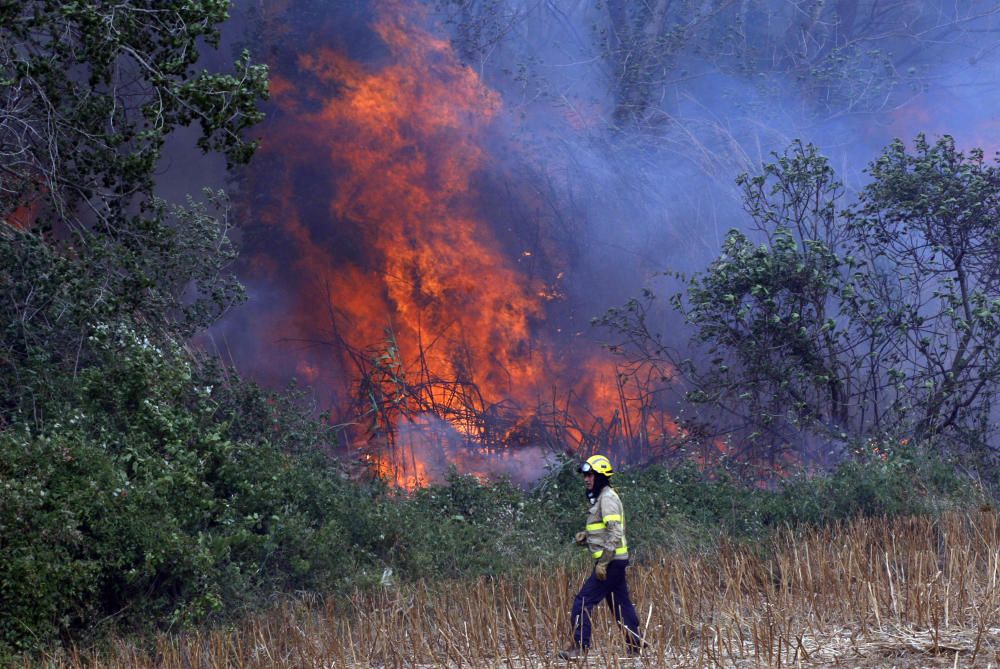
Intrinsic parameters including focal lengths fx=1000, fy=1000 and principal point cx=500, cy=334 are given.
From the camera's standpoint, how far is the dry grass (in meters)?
6.20

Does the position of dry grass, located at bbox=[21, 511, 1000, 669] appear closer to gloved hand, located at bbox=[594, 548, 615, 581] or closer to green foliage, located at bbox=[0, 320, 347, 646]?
gloved hand, located at bbox=[594, 548, 615, 581]

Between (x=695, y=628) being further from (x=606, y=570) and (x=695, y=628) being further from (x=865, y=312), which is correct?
(x=865, y=312)

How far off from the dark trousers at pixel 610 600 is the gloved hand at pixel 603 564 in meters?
0.04

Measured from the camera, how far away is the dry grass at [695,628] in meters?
6.20

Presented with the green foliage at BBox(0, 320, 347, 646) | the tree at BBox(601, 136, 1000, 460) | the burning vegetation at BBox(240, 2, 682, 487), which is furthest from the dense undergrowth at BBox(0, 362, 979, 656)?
the burning vegetation at BBox(240, 2, 682, 487)

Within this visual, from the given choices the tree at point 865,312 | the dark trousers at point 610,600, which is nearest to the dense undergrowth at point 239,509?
the tree at point 865,312

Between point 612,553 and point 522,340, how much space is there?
37.7 ft

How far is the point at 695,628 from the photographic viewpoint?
732cm

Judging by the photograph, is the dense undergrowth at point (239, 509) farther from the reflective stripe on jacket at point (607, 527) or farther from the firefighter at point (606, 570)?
the reflective stripe on jacket at point (607, 527)

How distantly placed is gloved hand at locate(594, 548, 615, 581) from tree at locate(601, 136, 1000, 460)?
756 cm

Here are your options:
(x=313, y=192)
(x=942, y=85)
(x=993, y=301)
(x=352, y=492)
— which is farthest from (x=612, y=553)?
(x=942, y=85)

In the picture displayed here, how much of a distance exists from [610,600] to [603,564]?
35 cm

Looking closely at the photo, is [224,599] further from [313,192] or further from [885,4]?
[885,4]

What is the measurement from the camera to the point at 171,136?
18.9 meters
